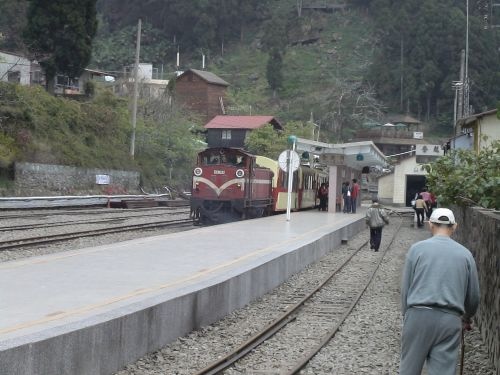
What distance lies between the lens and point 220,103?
93.6 metres

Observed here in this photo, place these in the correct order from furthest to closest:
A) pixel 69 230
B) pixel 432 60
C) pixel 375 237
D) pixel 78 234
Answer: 1. pixel 432 60
2. pixel 69 230
3. pixel 375 237
4. pixel 78 234

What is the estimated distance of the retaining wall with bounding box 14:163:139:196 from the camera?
3950 centimetres

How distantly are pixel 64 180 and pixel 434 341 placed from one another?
38859 mm

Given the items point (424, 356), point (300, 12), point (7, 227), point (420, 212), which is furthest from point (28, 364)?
point (300, 12)

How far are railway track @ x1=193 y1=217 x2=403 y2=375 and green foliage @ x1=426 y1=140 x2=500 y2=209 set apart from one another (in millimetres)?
2525

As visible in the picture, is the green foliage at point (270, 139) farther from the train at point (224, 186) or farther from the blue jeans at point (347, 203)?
the train at point (224, 186)

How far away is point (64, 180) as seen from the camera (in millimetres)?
43094

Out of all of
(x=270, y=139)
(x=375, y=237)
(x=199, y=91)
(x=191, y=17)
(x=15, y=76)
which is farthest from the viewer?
(x=191, y=17)

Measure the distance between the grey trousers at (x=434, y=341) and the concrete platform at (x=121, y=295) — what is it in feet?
9.43

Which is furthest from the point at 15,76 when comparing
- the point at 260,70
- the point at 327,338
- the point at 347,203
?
the point at 260,70

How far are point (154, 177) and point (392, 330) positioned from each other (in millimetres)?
44033

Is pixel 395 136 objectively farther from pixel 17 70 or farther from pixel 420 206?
pixel 420 206

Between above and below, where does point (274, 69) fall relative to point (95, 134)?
above

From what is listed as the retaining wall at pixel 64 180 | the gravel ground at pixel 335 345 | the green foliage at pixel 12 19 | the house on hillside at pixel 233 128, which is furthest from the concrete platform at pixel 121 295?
the house on hillside at pixel 233 128
